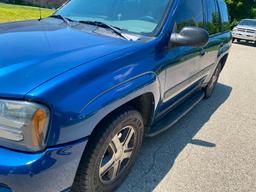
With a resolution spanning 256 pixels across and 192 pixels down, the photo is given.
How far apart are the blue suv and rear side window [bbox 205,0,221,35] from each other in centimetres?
66

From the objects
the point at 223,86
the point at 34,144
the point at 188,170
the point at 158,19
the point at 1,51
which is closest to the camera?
the point at 34,144

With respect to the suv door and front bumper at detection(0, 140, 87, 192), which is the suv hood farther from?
the suv door

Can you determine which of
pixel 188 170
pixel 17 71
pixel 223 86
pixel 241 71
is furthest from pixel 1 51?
pixel 241 71

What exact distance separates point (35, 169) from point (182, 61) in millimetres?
2099

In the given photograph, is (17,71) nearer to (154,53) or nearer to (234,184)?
(154,53)

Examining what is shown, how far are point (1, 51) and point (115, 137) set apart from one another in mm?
1084

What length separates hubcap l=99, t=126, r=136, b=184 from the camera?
2568 mm

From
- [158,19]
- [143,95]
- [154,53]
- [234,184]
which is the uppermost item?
[158,19]

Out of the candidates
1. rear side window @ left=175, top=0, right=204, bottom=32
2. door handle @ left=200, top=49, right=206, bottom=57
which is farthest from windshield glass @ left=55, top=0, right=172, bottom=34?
door handle @ left=200, top=49, right=206, bottom=57

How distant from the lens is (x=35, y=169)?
1.84m

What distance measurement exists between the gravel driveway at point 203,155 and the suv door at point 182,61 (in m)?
0.56

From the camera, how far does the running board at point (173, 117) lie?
334 centimetres

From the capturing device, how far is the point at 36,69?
6.57ft

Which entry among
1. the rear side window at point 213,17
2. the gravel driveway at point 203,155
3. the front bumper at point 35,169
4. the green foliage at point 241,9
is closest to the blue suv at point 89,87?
the front bumper at point 35,169
